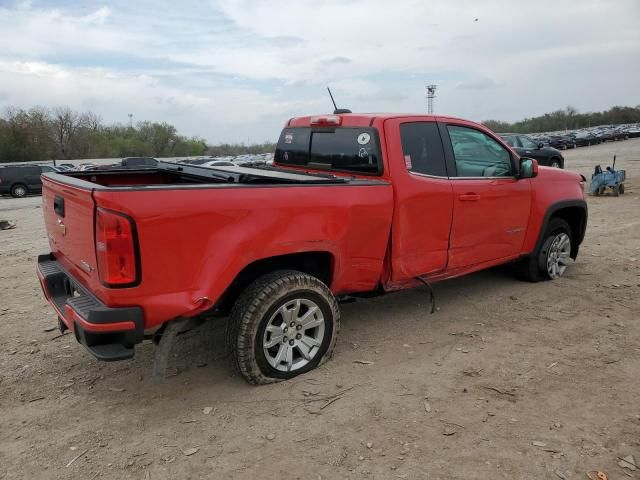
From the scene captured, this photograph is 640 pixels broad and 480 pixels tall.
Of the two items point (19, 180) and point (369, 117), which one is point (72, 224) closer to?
point (369, 117)

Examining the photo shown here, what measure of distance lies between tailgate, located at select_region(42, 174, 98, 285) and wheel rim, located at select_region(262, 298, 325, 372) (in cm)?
120

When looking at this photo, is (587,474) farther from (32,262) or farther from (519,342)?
(32,262)

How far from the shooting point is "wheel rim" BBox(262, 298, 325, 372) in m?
3.56

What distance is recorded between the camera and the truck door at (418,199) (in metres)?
4.13

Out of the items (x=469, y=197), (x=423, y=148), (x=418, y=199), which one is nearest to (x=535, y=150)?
(x=469, y=197)

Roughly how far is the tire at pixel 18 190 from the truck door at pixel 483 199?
82.5 feet

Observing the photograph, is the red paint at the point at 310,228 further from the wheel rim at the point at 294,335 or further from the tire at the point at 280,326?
the wheel rim at the point at 294,335

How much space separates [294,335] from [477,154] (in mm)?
2619

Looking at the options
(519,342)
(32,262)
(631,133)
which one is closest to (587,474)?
(519,342)

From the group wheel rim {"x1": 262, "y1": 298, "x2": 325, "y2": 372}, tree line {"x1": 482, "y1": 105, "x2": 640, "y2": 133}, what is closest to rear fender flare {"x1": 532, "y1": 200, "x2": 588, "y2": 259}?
wheel rim {"x1": 262, "y1": 298, "x2": 325, "y2": 372}

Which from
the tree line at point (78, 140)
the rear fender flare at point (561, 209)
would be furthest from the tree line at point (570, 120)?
the rear fender flare at point (561, 209)

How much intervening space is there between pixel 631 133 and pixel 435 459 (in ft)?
263

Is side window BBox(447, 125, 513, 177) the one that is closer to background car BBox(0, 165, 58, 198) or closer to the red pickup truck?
the red pickup truck

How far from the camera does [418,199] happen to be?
420cm
